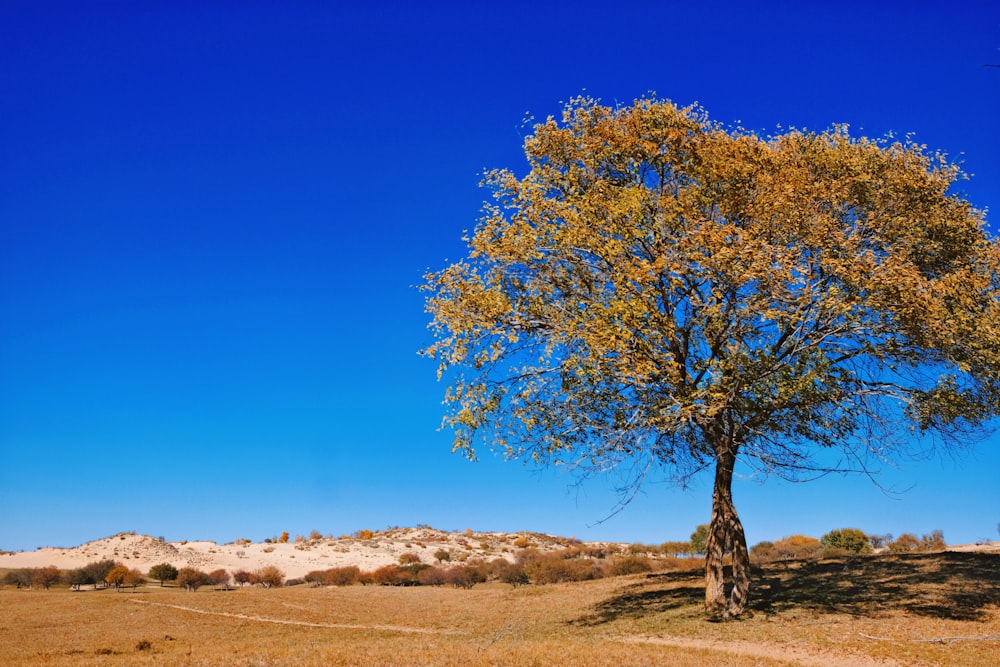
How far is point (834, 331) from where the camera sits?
16781 millimetres

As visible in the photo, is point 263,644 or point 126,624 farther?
point 126,624

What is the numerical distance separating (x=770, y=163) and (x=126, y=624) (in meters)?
24.8

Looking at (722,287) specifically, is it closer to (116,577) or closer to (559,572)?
(559,572)

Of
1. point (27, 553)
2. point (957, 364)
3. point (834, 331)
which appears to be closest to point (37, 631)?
point (834, 331)

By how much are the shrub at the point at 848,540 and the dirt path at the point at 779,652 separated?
138 feet

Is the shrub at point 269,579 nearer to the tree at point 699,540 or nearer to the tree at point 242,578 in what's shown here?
the tree at point 242,578

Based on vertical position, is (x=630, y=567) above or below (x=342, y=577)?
above

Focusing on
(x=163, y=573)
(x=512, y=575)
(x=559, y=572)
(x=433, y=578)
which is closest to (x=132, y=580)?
(x=163, y=573)

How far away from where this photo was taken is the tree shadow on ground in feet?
60.4

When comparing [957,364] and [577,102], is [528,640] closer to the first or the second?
[957,364]

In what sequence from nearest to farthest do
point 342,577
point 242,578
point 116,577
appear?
point 116,577, point 342,577, point 242,578

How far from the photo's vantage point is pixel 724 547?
63.5 feet

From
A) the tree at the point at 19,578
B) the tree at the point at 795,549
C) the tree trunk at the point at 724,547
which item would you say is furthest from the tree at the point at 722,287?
the tree at the point at 19,578

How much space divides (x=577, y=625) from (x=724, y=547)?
4.56 metres
